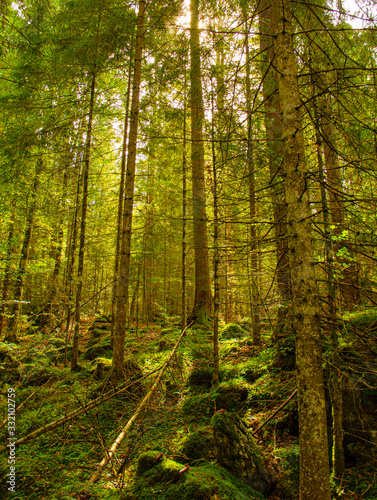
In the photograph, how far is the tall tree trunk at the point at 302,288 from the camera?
2.30 m

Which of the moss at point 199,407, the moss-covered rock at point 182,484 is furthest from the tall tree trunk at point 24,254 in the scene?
the moss-covered rock at point 182,484

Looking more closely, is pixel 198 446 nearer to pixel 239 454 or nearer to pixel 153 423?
pixel 239 454

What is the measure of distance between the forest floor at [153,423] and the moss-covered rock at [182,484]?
0.14 metres

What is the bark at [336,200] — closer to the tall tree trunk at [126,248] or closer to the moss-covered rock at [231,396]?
the moss-covered rock at [231,396]

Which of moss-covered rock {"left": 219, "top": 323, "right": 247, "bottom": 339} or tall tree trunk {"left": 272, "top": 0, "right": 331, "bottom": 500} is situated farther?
moss-covered rock {"left": 219, "top": 323, "right": 247, "bottom": 339}

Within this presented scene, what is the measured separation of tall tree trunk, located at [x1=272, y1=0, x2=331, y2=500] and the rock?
141 centimetres

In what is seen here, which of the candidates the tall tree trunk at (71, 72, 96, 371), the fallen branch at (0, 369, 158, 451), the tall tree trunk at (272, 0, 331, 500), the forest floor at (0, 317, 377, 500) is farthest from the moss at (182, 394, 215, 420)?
the tall tree trunk at (71, 72, 96, 371)

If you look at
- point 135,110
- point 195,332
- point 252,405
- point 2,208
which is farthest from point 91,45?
point 252,405

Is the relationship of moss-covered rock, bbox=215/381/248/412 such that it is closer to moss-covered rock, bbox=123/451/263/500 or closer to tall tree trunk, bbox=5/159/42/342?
moss-covered rock, bbox=123/451/263/500

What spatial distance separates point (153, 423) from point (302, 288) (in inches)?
176

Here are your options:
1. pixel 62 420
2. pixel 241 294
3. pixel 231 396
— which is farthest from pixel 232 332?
pixel 62 420

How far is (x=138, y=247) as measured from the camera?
15.6 metres

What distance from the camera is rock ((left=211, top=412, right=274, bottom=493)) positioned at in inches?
136

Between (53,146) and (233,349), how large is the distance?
9129 mm
